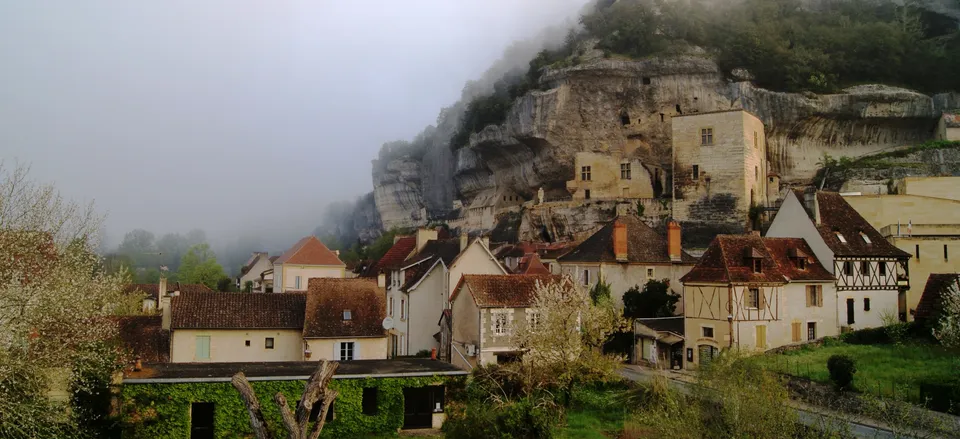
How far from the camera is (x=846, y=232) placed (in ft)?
107

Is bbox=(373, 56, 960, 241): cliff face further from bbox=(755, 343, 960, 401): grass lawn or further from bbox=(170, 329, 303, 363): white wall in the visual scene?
bbox=(170, 329, 303, 363): white wall

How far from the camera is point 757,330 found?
28.4 meters

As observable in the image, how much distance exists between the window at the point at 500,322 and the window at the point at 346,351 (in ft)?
20.1

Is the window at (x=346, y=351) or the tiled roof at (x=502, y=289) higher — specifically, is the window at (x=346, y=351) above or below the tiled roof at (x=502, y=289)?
below

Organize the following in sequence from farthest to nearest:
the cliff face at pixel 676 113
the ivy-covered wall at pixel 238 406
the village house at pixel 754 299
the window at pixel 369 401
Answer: the cliff face at pixel 676 113, the village house at pixel 754 299, the window at pixel 369 401, the ivy-covered wall at pixel 238 406

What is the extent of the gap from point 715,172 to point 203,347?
37.9m

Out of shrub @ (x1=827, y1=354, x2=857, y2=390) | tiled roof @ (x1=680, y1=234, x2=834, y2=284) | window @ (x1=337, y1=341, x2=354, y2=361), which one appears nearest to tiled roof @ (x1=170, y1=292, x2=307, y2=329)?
window @ (x1=337, y1=341, x2=354, y2=361)

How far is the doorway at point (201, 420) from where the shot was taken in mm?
21109

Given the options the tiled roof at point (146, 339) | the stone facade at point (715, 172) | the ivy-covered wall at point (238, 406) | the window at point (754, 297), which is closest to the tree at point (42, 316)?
the ivy-covered wall at point (238, 406)

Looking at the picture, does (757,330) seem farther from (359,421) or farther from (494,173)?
(494,173)

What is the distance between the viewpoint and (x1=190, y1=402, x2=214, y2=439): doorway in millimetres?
21109

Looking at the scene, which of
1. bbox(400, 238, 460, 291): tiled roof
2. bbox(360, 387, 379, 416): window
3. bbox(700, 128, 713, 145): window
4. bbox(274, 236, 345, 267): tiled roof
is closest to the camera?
bbox(360, 387, 379, 416): window

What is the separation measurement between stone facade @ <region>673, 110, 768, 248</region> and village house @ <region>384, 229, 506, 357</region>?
26.1 metres

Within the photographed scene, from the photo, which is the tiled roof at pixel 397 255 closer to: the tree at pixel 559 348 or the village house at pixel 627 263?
the village house at pixel 627 263
